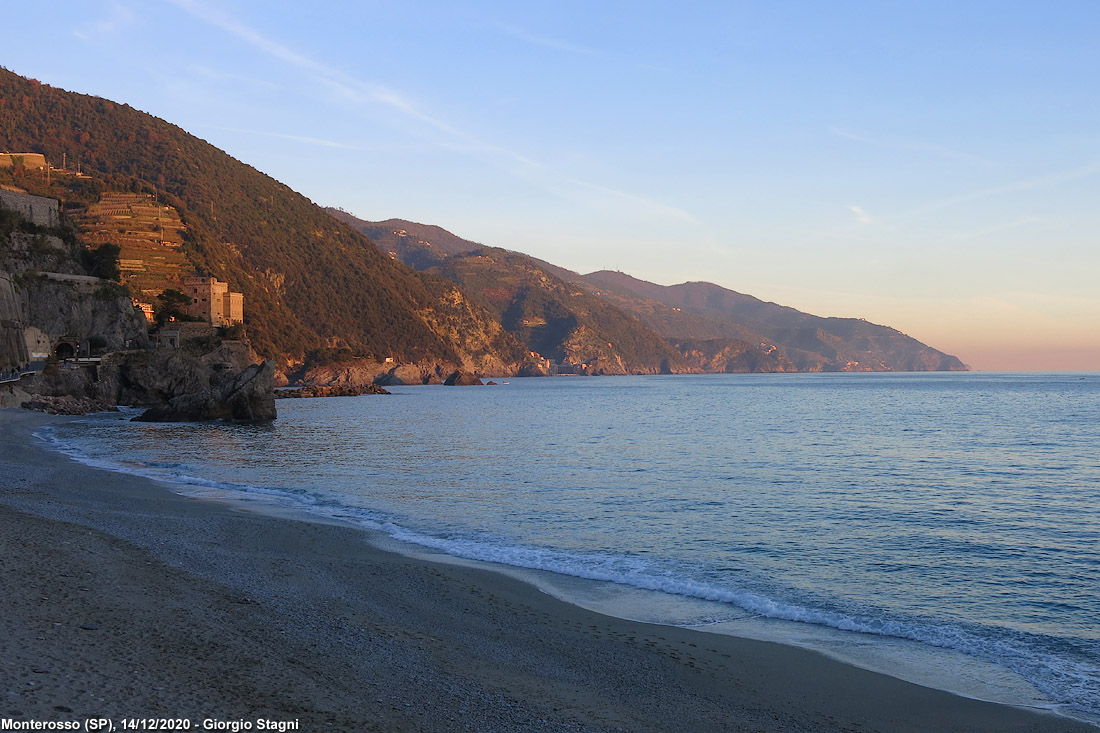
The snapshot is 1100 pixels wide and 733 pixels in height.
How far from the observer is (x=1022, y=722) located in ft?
24.5

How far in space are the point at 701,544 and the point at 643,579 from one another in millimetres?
3016

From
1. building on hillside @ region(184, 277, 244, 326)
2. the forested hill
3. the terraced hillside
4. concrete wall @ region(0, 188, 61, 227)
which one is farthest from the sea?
the forested hill

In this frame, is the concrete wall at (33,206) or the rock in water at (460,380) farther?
the rock in water at (460,380)

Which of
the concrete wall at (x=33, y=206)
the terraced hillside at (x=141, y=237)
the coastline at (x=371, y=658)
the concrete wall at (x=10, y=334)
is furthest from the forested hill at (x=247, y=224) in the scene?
the coastline at (x=371, y=658)

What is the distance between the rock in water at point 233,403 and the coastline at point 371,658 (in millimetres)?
43235

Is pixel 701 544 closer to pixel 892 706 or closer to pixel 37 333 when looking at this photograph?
pixel 892 706

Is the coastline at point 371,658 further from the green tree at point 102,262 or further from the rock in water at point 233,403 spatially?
the green tree at point 102,262

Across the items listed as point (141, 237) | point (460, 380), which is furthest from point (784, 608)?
point (460, 380)

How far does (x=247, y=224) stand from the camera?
175 metres

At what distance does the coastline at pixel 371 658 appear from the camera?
630cm

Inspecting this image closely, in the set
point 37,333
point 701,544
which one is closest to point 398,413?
point 37,333

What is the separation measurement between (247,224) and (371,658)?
605 feet

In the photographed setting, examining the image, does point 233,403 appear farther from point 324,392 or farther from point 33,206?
point 324,392

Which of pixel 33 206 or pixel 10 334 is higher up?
pixel 33 206
